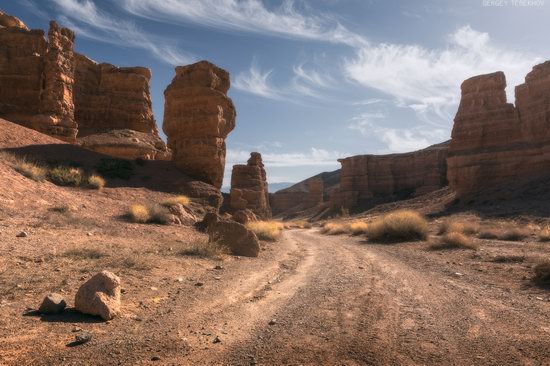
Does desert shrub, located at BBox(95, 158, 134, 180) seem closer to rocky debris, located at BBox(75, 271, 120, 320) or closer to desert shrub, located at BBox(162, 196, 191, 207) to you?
desert shrub, located at BBox(162, 196, 191, 207)

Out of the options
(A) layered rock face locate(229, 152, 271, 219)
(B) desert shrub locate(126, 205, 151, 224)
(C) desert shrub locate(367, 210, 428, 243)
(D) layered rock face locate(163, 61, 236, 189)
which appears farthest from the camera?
(A) layered rock face locate(229, 152, 271, 219)

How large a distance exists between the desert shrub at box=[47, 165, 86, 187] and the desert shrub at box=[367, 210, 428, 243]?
14.4 metres

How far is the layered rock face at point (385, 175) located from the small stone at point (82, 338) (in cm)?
6238

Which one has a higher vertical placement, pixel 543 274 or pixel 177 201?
pixel 177 201

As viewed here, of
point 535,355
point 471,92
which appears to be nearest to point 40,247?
point 535,355

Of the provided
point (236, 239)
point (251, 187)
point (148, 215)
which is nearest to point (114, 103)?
point (251, 187)

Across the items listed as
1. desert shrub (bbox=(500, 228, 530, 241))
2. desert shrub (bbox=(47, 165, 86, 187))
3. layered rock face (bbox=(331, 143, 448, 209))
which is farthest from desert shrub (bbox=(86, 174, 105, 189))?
layered rock face (bbox=(331, 143, 448, 209))

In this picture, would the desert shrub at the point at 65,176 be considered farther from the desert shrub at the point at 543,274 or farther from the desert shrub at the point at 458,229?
the desert shrub at the point at 458,229

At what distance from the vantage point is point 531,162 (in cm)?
3366

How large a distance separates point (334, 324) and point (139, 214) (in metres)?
11.2

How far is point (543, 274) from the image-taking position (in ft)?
24.8

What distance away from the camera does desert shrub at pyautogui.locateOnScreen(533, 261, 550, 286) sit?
746 centimetres

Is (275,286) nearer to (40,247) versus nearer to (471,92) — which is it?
(40,247)

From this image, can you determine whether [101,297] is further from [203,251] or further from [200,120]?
[200,120]
